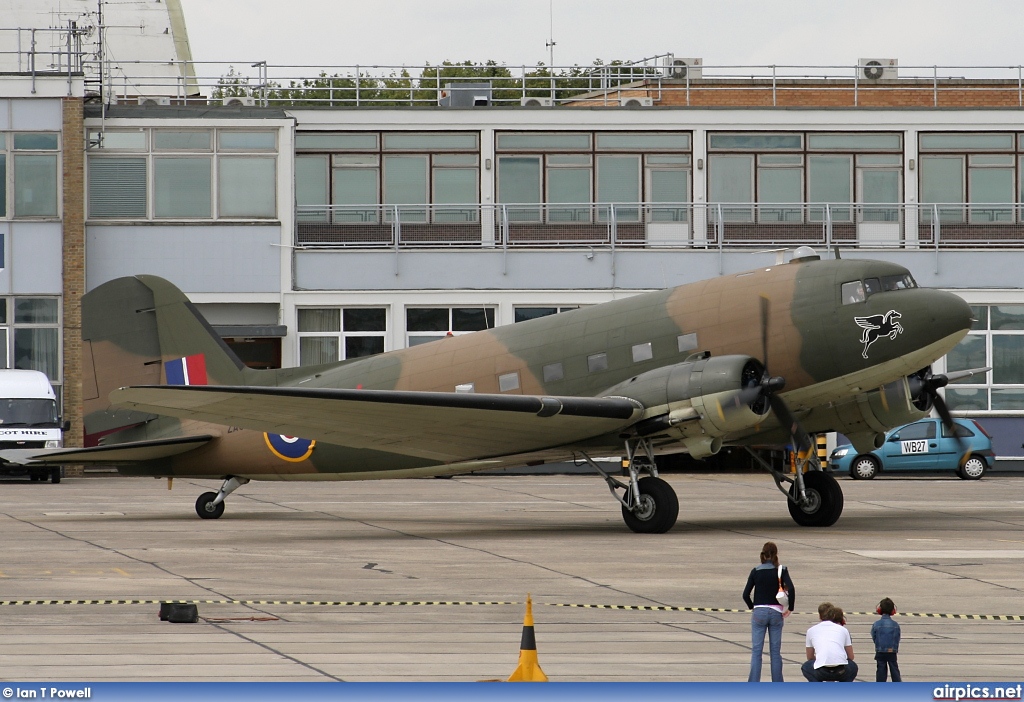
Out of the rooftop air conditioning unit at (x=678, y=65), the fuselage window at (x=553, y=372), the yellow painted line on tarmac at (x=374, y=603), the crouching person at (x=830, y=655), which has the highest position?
the rooftop air conditioning unit at (x=678, y=65)

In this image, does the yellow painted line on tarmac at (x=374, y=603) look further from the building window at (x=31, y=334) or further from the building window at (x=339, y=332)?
the building window at (x=31, y=334)

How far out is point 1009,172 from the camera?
161 ft

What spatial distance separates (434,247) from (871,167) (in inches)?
636

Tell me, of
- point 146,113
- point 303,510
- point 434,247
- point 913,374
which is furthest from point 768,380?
point 146,113

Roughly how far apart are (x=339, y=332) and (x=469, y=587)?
3018 cm

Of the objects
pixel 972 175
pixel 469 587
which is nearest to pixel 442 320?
pixel 972 175

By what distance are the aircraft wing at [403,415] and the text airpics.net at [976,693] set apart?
14.6 m

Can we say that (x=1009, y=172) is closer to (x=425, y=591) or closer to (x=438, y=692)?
(x=425, y=591)

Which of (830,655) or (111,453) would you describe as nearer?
(830,655)

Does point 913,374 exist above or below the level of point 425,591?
above

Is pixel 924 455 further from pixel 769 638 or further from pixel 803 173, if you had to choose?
pixel 769 638

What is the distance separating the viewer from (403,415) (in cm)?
2261

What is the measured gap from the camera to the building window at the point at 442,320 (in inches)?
1834

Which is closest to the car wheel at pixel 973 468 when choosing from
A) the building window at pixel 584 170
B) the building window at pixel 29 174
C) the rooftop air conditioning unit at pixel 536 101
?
→ the building window at pixel 584 170
